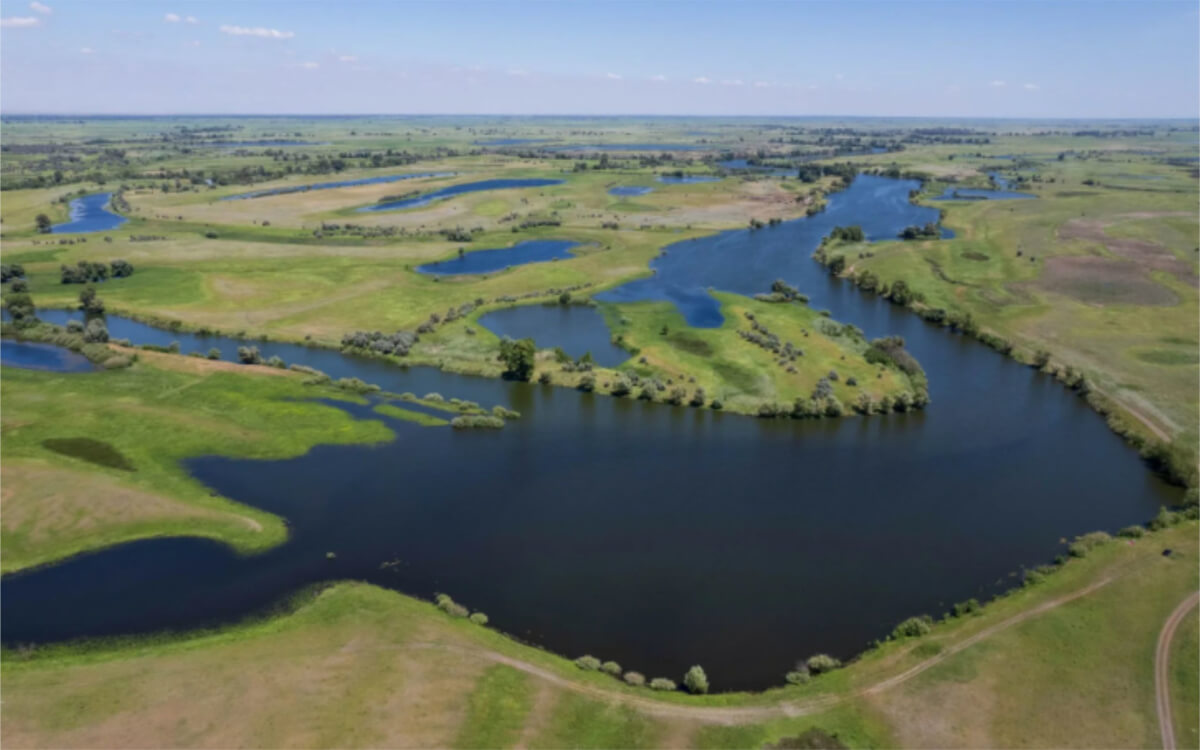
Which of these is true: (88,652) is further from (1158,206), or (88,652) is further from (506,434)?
(1158,206)

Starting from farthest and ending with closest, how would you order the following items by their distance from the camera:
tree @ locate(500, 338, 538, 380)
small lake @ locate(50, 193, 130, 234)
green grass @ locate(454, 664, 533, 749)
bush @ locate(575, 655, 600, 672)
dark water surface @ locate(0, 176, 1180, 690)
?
small lake @ locate(50, 193, 130, 234) < tree @ locate(500, 338, 538, 380) < dark water surface @ locate(0, 176, 1180, 690) < bush @ locate(575, 655, 600, 672) < green grass @ locate(454, 664, 533, 749)

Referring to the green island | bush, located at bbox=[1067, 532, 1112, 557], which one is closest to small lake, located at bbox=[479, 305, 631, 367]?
the green island

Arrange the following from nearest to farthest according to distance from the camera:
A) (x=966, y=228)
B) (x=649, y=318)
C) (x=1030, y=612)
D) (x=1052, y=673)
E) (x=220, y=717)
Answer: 1. (x=220, y=717)
2. (x=1052, y=673)
3. (x=1030, y=612)
4. (x=649, y=318)
5. (x=966, y=228)

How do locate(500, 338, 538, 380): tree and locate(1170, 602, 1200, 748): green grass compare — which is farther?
locate(500, 338, 538, 380): tree

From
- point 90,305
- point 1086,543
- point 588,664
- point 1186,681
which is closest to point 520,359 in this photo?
point 588,664

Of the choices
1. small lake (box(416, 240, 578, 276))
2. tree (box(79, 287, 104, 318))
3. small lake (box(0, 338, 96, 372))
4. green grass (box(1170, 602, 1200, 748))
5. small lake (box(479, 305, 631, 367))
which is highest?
small lake (box(416, 240, 578, 276))

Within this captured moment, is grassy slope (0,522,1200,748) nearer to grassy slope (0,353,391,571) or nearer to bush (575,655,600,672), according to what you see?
bush (575,655,600,672)

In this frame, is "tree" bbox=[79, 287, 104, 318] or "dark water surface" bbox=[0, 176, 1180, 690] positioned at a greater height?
"tree" bbox=[79, 287, 104, 318]

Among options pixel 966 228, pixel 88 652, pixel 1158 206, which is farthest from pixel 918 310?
pixel 1158 206
